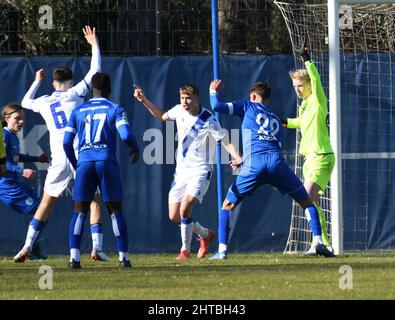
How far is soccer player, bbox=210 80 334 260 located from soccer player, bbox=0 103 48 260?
98.7 inches

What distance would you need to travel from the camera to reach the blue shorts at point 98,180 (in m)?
13.1

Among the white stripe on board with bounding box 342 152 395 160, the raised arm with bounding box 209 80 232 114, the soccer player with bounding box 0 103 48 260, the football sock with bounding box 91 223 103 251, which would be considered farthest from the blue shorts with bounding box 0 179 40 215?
the white stripe on board with bounding box 342 152 395 160

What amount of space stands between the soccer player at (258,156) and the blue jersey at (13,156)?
2.47 metres

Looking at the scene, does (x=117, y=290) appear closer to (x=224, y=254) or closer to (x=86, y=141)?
(x=86, y=141)

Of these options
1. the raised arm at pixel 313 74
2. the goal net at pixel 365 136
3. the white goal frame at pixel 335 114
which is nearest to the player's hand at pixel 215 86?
the raised arm at pixel 313 74

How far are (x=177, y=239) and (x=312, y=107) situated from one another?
295cm

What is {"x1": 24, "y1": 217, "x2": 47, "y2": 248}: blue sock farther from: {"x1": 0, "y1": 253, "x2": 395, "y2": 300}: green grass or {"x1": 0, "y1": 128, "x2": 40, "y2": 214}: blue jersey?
{"x1": 0, "y1": 128, "x2": 40, "y2": 214}: blue jersey

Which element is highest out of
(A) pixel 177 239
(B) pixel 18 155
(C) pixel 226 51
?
(C) pixel 226 51

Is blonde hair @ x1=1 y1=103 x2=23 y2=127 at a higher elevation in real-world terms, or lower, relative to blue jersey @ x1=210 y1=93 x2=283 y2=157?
higher

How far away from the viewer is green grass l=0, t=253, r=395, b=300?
10438mm

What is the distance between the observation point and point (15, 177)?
15727 mm

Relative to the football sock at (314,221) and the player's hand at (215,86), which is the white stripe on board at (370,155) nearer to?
the football sock at (314,221)
